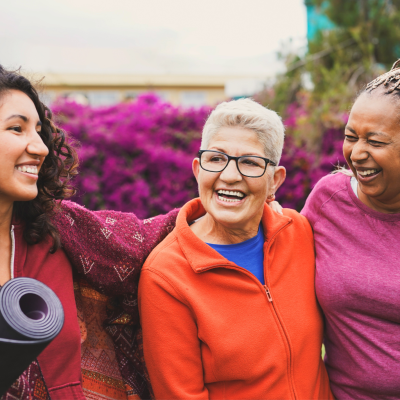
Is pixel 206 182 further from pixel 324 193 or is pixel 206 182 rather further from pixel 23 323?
pixel 23 323

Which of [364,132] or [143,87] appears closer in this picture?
[364,132]

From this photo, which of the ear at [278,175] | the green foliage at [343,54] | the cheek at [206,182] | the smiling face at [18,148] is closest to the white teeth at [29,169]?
the smiling face at [18,148]

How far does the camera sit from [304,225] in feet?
→ 7.94

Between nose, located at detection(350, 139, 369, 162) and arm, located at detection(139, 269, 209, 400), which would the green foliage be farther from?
arm, located at detection(139, 269, 209, 400)

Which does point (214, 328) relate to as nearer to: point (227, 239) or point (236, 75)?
point (227, 239)

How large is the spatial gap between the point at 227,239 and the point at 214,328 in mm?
479

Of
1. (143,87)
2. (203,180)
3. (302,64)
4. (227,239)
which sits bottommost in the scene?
(227,239)

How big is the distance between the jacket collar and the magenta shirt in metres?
0.25

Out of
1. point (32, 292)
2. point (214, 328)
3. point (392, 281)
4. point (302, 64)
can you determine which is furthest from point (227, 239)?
point (302, 64)

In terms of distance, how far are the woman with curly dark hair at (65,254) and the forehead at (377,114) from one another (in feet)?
3.48

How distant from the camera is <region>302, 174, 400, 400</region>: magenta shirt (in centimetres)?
200

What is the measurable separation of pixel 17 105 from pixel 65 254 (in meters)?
0.70

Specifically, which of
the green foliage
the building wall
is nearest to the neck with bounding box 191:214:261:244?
the green foliage

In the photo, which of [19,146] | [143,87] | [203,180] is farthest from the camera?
[143,87]
